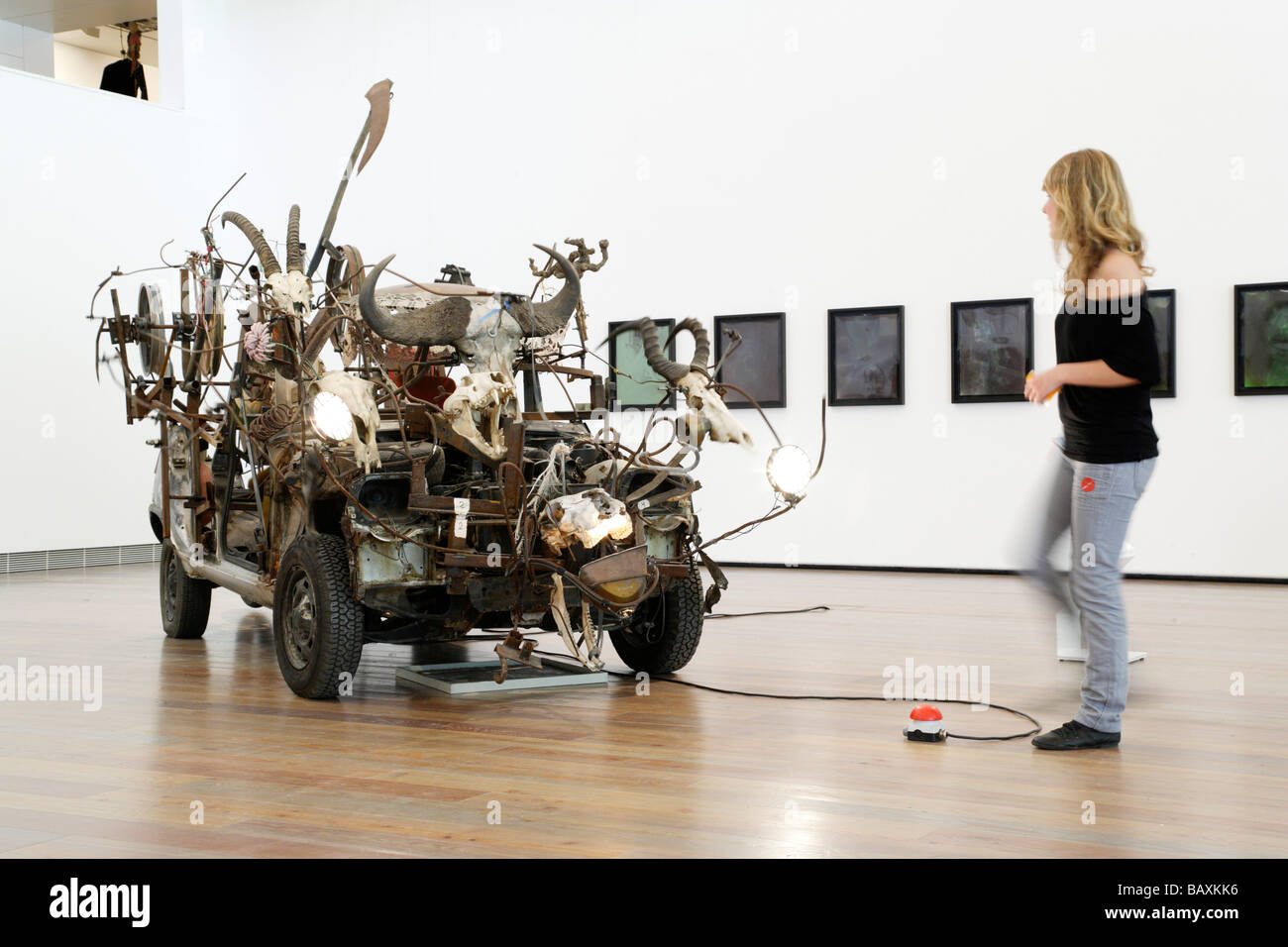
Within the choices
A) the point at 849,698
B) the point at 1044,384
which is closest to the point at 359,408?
the point at 849,698

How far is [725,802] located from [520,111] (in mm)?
10896

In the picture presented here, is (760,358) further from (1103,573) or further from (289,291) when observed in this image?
(1103,573)

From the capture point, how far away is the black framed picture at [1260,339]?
34.3 feet

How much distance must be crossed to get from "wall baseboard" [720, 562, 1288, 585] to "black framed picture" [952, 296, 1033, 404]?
4.63 ft

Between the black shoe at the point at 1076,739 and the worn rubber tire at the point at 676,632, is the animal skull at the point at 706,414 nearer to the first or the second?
the worn rubber tire at the point at 676,632

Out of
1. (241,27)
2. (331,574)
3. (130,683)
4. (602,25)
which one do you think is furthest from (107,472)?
(331,574)

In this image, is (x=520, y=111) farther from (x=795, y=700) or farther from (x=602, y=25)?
(x=795, y=700)

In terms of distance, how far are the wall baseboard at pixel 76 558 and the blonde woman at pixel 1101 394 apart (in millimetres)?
11419

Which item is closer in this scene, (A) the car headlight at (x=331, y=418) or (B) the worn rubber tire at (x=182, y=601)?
(A) the car headlight at (x=331, y=418)

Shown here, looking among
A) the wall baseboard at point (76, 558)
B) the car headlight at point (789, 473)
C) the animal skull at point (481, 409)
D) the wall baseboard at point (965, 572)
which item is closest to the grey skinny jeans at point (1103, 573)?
the car headlight at point (789, 473)

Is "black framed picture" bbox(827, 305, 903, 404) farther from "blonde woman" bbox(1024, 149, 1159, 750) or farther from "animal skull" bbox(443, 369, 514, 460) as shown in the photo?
"blonde woman" bbox(1024, 149, 1159, 750)

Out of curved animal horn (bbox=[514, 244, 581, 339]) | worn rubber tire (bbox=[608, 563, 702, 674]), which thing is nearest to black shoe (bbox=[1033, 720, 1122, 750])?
worn rubber tire (bbox=[608, 563, 702, 674])

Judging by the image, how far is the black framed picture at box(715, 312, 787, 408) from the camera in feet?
40.8

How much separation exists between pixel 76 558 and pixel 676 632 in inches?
379
